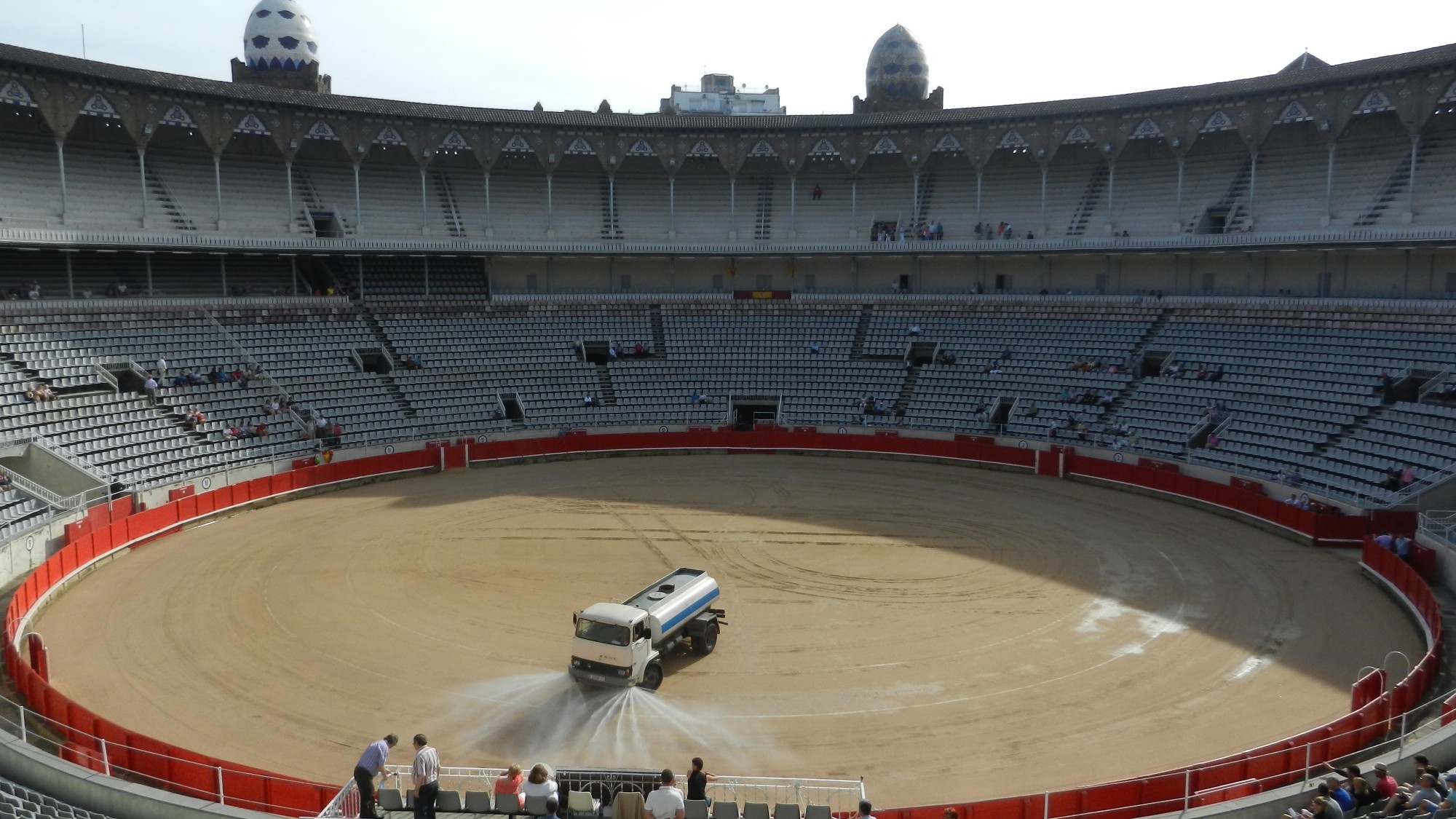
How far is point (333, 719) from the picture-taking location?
1884cm

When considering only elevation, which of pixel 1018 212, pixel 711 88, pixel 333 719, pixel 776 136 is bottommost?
pixel 333 719

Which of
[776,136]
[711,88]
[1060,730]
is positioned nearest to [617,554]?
[1060,730]

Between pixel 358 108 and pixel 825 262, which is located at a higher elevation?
pixel 358 108

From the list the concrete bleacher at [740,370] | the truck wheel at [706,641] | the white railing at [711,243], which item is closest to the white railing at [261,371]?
the concrete bleacher at [740,370]

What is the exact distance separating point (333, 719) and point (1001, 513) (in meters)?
23.2

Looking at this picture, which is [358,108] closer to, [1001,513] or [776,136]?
[776,136]

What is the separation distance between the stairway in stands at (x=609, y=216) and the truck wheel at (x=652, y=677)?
3928 centimetres

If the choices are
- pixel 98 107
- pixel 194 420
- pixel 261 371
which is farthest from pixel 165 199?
pixel 194 420

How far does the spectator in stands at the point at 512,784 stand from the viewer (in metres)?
13.9

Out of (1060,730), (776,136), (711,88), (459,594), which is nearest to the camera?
(1060,730)

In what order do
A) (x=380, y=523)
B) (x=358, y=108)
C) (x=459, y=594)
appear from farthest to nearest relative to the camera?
1. (x=358, y=108)
2. (x=380, y=523)
3. (x=459, y=594)

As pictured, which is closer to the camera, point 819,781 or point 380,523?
point 819,781

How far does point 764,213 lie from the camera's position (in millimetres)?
59656

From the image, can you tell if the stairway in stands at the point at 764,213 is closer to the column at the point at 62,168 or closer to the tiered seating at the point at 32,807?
the column at the point at 62,168
